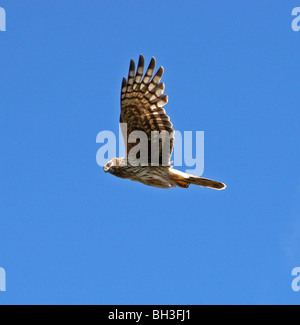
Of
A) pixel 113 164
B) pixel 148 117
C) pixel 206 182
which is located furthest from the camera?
pixel 113 164

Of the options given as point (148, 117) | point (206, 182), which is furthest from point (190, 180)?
point (148, 117)

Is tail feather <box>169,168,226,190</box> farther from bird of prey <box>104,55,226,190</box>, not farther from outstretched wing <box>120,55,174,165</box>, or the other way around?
outstretched wing <box>120,55,174,165</box>

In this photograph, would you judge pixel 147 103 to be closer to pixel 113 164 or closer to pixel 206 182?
pixel 113 164

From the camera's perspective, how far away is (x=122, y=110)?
12.0 meters

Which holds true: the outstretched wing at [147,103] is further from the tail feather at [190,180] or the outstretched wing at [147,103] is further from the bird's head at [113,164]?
the bird's head at [113,164]

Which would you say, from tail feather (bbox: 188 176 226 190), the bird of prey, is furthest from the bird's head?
tail feather (bbox: 188 176 226 190)

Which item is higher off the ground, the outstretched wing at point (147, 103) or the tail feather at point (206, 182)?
the outstretched wing at point (147, 103)

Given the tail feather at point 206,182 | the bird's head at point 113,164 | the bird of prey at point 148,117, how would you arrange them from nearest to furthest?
the bird of prey at point 148,117
the tail feather at point 206,182
the bird's head at point 113,164

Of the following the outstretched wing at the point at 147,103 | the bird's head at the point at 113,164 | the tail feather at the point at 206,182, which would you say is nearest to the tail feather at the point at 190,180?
the tail feather at the point at 206,182

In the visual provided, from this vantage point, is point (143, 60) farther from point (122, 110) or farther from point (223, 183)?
point (223, 183)
